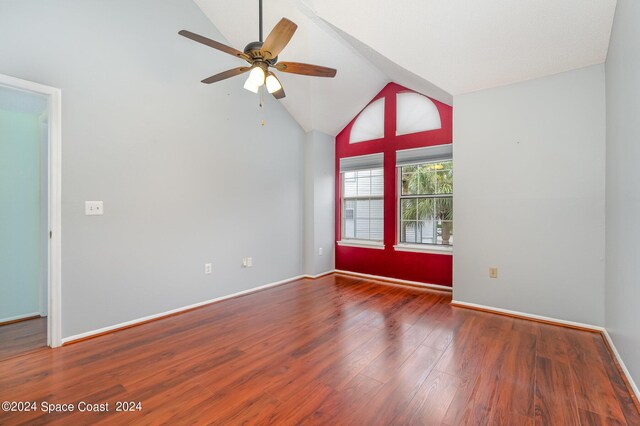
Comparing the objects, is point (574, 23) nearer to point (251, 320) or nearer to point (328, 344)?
point (328, 344)

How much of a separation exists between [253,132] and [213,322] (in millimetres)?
2465

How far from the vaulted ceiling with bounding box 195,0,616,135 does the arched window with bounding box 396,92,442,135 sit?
238 millimetres

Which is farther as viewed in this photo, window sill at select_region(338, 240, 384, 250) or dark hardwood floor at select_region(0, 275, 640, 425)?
window sill at select_region(338, 240, 384, 250)

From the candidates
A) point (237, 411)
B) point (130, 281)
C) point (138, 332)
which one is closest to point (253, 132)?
point (130, 281)

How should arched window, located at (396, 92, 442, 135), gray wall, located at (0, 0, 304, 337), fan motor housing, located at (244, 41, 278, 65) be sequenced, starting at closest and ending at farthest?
1. fan motor housing, located at (244, 41, 278, 65)
2. gray wall, located at (0, 0, 304, 337)
3. arched window, located at (396, 92, 442, 135)

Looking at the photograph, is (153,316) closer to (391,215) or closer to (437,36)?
(391,215)

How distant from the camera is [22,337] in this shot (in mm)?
2492

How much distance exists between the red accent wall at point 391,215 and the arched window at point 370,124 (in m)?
0.08

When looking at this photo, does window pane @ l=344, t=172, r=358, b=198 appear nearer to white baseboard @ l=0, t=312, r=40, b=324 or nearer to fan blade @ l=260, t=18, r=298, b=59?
fan blade @ l=260, t=18, r=298, b=59

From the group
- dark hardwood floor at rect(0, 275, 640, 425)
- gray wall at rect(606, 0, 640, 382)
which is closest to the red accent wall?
dark hardwood floor at rect(0, 275, 640, 425)

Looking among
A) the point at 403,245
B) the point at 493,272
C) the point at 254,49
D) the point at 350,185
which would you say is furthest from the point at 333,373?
the point at 350,185

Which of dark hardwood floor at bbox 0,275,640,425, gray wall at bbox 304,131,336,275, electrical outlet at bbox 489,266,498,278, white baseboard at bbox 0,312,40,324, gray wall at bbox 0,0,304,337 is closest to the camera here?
dark hardwood floor at bbox 0,275,640,425

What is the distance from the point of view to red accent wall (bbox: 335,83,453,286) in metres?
4.00

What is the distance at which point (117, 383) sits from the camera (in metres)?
1.83
